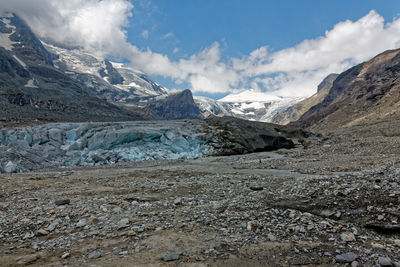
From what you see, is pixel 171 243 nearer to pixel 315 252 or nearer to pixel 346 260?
pixel 315 252

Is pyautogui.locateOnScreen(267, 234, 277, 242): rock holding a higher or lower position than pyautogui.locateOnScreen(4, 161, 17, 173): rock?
lower

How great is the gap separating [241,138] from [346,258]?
37083 mm

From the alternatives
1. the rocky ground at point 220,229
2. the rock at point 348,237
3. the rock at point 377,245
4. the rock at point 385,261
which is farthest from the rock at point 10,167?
the rock at point 385,261

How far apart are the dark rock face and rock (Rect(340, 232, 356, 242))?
31907 millimetres

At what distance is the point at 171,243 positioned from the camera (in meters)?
6.29

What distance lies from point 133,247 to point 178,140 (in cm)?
3269

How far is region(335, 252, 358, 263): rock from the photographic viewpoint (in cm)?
511

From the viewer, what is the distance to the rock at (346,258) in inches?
201

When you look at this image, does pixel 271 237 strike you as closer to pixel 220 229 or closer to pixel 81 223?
pixel 220 229

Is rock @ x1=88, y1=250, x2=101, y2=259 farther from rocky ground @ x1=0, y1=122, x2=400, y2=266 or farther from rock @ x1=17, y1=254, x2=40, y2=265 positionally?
rock @ x1=17, y1=254, x2=40, y2=265

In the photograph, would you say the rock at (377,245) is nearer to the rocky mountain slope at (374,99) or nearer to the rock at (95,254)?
the rock at (95,254)

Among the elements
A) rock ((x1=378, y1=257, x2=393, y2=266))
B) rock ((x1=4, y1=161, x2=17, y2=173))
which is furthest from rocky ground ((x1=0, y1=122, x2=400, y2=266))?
rock ((x1=4, y1=161, x2=17, y2=173))

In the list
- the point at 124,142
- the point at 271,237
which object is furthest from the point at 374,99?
the point at 271,237

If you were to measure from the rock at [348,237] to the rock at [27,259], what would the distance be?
7.57 metres
